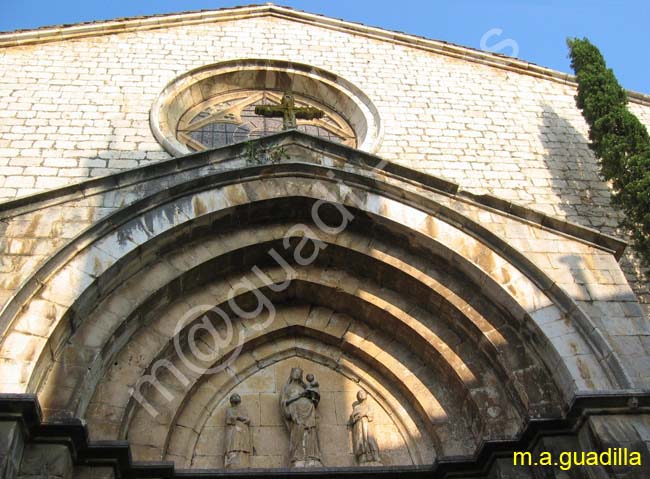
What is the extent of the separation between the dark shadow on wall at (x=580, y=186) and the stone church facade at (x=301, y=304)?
35mm

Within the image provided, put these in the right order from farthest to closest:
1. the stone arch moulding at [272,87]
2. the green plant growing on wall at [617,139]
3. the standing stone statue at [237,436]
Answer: the stone arch moulding at [272,87], the green plant growing on wall at [617,139], the standing stone statue at [237,436]

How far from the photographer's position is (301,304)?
26.2 ft

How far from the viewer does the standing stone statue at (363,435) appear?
6883mm

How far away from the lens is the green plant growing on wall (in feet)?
26.1

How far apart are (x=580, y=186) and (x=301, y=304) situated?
3.90 metres

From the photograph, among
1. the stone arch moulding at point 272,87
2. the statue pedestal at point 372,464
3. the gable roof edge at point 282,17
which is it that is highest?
the gable roof edge at point 282,17

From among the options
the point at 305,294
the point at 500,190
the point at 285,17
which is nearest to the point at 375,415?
the point at 305,294

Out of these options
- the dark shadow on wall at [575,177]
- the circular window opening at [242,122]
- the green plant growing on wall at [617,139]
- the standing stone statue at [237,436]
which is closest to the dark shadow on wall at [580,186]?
the dark shadow on wall at [575,177]

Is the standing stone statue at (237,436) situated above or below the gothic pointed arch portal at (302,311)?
below

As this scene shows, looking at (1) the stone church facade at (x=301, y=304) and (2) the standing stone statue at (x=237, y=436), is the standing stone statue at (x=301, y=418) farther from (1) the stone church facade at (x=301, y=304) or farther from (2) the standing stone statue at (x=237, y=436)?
(2) the standing stone statue at (x=237, y=436)

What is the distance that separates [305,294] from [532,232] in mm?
2465

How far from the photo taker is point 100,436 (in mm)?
6043

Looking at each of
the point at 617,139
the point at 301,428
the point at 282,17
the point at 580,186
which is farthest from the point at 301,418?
the point at 282,17

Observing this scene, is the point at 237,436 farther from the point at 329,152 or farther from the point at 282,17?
the point at 282,17
